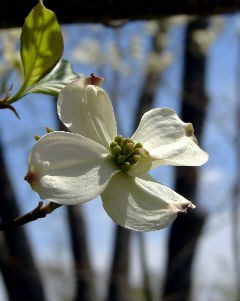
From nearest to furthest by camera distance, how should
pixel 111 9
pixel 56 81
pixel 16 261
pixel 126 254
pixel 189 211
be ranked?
pixel 56 81 < pixel 111 9 < pixel 16 261 < pixel 189 211 < pixel 126 254

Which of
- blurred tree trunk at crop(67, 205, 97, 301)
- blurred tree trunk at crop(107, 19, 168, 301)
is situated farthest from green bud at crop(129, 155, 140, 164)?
blurred tree trunk at crop(67, 205, 97, 301)

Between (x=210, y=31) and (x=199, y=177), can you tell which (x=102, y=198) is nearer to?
(x=199, y=177)

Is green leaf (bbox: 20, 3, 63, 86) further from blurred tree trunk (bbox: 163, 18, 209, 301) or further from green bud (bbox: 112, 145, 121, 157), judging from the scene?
blurred tree trunk (bbox: 163, 18, 209, 301)

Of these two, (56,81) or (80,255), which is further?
(80,255)

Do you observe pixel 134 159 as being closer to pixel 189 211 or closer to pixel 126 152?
pixel 126 152

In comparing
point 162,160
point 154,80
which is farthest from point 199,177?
point 162,160

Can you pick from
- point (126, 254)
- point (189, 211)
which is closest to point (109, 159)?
point (189, 211)

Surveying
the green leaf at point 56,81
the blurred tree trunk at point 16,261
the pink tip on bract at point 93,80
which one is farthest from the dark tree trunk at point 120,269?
the pink tip on bract at point 93,80
